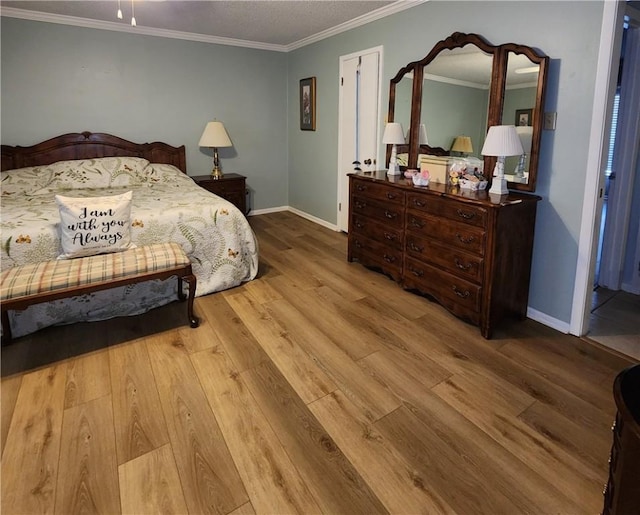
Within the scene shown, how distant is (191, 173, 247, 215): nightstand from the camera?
496cm

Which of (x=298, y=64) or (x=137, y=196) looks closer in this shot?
(x=137, y=196)

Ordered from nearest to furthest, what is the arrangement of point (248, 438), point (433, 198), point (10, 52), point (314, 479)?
1. point (314, 479)
2. point (248, 438)
3. point (433, 198)
4. point (10, 52)

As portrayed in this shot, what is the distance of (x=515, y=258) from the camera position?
262cm

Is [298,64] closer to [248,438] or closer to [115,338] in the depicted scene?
[115,338]

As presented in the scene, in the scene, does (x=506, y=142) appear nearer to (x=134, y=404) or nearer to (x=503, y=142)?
(x=503, y=142)

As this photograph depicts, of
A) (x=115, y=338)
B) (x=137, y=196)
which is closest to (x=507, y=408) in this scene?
(x=115, y=338)

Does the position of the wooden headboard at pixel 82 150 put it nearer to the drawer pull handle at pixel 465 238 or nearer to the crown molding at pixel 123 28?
the crown molding at pixel 123 28

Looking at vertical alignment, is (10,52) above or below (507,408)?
above

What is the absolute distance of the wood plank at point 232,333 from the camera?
7.71 feet

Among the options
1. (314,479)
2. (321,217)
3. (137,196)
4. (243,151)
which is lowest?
(314,479)

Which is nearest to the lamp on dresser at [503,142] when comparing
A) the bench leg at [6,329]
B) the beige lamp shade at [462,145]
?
the beige lamp shade at [462,145]

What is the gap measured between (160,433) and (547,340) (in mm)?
2267

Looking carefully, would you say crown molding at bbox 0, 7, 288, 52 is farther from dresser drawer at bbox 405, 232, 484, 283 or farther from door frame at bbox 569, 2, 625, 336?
door frame at bbox 569, 2, 625, 336

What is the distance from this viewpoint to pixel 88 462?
162 cm
